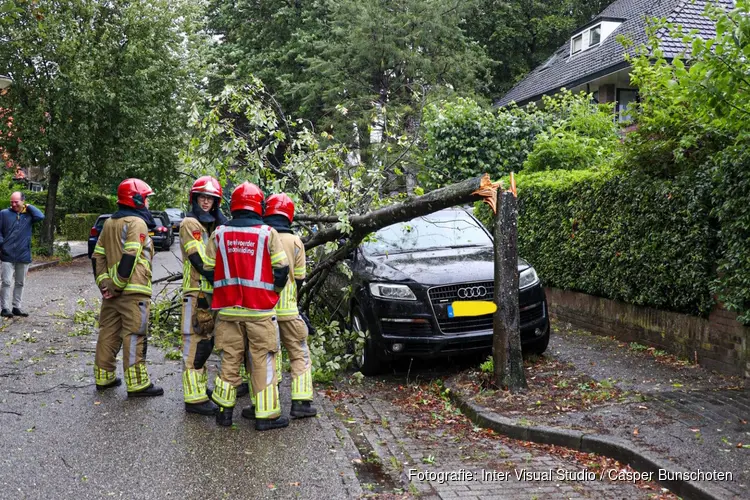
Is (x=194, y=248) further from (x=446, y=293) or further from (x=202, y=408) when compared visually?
(x=446, y=293)

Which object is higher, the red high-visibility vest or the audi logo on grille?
the red high-visibility vest

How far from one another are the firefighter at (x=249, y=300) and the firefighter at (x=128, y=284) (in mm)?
1183

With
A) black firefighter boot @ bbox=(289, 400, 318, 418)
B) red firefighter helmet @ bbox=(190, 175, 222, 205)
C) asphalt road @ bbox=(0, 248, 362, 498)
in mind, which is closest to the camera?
asphalt road @ bbox=(0, 248, 362, 498)

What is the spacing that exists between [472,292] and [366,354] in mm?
1302

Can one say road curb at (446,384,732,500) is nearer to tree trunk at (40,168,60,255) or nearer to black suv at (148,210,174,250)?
tree trunk at (40,168,60,255)

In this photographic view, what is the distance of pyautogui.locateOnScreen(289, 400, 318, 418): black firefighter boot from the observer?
637 cm

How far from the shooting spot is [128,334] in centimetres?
691

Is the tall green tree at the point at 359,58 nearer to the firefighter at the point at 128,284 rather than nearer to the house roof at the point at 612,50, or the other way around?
the house roof at the point at 612,50

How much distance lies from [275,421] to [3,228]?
296 inches

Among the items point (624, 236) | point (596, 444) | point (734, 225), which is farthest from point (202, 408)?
point (624, 236)

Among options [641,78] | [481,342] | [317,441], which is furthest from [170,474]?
[641,78]

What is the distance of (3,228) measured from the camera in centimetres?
1159

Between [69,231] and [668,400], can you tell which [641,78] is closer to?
[668,400]

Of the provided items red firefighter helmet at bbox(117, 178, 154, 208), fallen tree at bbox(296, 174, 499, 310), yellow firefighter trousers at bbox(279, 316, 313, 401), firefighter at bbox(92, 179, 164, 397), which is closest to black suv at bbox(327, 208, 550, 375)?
fallen tree at bbox(296, 174, 499, 310)
